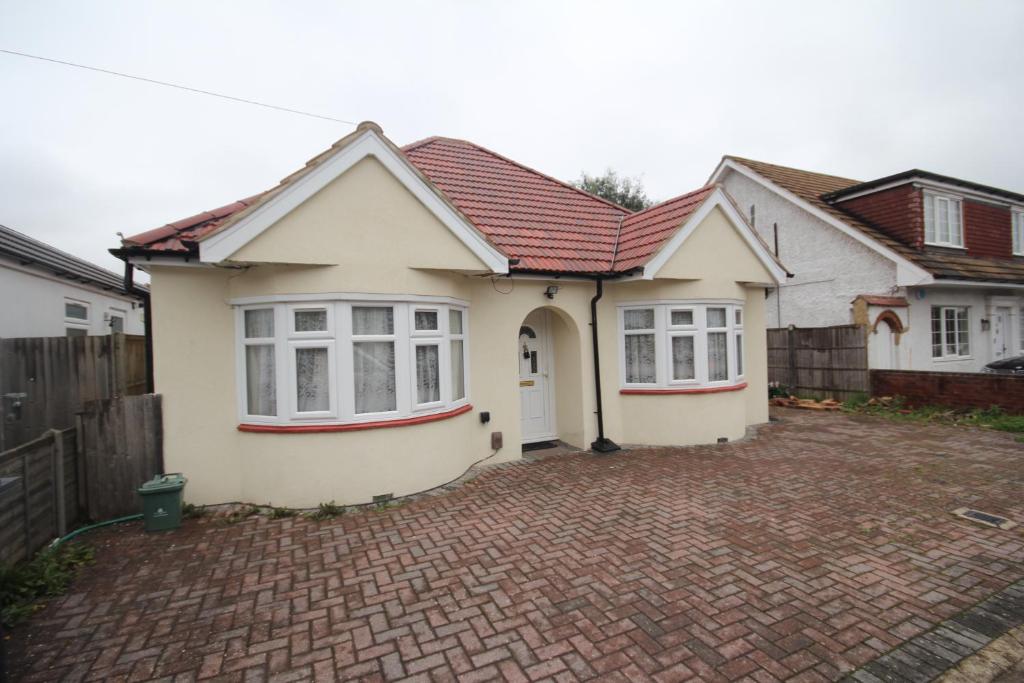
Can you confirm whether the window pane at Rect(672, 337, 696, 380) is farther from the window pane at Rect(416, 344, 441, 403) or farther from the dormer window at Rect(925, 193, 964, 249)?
the dormer window at Rect(925, 193, 964, 249)

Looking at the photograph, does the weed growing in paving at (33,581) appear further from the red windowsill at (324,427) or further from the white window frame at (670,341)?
the white window frame at (670,341)

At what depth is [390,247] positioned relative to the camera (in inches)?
267

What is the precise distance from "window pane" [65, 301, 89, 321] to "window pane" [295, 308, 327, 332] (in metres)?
9.12

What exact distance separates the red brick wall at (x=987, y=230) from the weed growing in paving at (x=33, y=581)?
935 inches

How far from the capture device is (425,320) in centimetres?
727

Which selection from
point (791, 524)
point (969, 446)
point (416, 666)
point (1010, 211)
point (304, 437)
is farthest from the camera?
point (1010, 211)

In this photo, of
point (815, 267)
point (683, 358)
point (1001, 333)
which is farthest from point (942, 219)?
point (683, 358)

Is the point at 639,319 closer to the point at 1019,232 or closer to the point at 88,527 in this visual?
the point at 88,527

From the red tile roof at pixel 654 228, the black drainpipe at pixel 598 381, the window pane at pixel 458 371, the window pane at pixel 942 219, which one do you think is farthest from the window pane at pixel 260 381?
the window pane at pixel 942 219

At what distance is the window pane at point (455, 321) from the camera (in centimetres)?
769

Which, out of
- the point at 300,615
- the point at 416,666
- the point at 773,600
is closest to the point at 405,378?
the point at 300,615

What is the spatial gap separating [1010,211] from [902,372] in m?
11.1

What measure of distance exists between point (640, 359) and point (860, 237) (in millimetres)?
10269

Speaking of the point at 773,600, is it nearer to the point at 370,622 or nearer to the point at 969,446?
the point at 370,622
